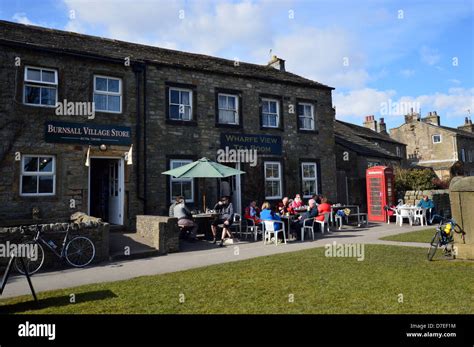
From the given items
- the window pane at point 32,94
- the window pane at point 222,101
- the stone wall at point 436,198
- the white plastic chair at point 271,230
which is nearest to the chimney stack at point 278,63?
the window pane at point 222,101

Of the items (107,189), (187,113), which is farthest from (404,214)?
(107,189)

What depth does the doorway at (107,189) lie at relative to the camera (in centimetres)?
1377

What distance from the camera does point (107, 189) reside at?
14578 mm

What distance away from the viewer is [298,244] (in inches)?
452

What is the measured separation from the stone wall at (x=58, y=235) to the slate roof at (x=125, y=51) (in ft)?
23.7

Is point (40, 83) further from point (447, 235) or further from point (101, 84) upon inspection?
point (447, 235)

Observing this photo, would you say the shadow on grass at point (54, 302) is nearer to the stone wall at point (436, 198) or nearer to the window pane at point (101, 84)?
the window pane at point (101, 84)

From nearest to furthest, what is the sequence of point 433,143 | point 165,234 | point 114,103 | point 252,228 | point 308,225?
point 165,234, point 252,228, point 308,225, point 114,103, point 433,143

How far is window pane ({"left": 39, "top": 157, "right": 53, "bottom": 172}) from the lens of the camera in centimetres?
1241

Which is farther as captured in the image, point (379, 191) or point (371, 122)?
point (371, 122)

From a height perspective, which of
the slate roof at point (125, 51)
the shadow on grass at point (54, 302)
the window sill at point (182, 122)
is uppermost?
the slate roof at point (125, 51)

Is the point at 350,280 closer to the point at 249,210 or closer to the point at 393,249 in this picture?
the point at 393,249

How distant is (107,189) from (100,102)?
3468mm
